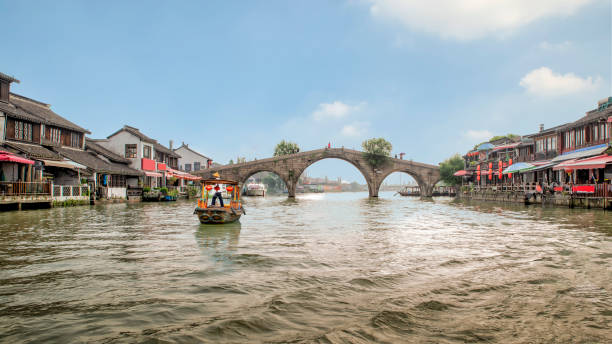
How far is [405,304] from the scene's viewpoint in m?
4.19

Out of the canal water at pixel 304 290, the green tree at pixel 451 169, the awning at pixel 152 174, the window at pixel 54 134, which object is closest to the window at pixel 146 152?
the awning at pixel 152 174

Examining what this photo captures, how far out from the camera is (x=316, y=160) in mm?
44312

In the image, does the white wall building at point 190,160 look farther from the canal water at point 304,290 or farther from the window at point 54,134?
the canal water at point 304,290

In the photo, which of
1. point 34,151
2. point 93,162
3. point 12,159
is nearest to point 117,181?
point 93,162

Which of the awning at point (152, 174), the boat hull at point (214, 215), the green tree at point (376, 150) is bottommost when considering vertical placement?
the boat hull at point (214, 215)

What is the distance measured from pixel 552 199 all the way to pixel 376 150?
25378 mm

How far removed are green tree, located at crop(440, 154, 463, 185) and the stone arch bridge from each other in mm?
818

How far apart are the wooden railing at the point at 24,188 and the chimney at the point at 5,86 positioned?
7.26m

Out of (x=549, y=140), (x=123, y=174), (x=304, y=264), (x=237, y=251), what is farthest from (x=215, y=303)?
(x=549, y=140)

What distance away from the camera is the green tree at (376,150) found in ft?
150

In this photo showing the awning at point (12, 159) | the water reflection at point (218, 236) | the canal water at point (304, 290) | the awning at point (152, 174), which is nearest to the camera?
the canal water at point (304, 290)

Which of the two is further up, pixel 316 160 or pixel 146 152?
pixel 316 160

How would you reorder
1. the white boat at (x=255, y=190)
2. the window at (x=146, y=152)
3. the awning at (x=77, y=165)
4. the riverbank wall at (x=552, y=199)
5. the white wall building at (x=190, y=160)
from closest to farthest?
the riverbank wall at (x=552, y=199)
the awning at (x=77, y=165)
the window at (x=146, y=152)
the white wall building at (x=190, y=160)
the white boat at (x=255, y=190)

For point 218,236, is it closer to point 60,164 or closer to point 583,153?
point 60,164
